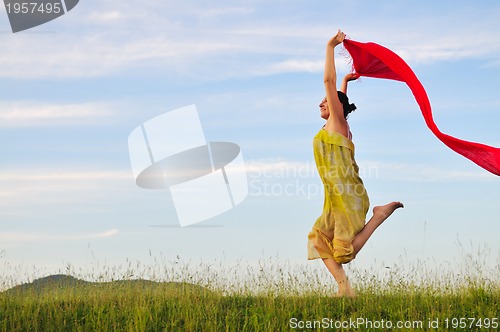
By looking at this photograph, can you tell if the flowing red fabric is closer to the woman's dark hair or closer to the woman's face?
the woman's dark hair

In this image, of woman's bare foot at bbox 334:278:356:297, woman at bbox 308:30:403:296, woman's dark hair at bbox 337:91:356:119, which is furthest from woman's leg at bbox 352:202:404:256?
woman's dark hair at bbox 337:91:356:119

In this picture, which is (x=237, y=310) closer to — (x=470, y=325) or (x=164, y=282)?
(x=164, y=282)

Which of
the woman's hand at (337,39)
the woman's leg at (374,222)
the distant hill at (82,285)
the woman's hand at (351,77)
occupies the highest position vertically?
the woman's hand at (337,39)

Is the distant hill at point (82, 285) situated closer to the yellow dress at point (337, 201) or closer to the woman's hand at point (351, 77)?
the yellow dress at point (337, 201)

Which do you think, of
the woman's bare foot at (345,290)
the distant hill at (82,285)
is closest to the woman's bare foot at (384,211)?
the woman's bare foot at (345,290)

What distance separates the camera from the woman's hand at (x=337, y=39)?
9172mm

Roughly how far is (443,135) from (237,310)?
375 centimetres

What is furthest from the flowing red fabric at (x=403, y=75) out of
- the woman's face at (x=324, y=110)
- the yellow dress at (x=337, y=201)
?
the yellow dress at (x=337, y=201)

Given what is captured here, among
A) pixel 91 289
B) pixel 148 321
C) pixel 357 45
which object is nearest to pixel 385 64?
pixel 357 45

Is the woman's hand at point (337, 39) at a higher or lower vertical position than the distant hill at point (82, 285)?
higher

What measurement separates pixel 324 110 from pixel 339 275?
225 centimetres

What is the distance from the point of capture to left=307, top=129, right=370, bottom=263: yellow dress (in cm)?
915

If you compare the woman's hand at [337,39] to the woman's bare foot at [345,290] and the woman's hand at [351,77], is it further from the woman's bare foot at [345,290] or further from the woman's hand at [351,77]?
the woman's bare foot at [345,290]

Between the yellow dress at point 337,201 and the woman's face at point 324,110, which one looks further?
the woman's face at point 324,110
